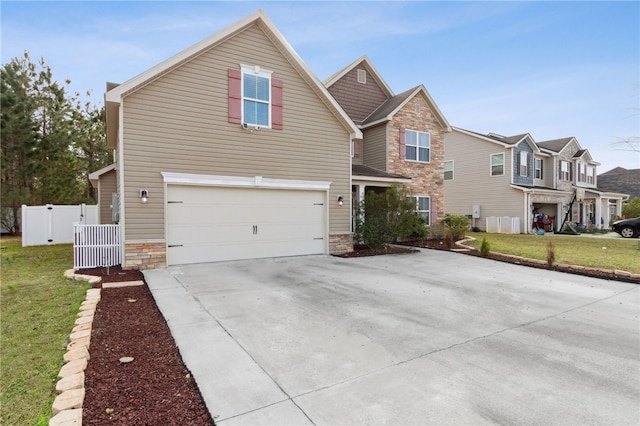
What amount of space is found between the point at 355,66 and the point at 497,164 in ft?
39.8

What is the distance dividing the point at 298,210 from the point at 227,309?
5935mm

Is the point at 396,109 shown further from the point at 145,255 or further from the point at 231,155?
the point at 145,255

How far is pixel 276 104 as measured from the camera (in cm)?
1030

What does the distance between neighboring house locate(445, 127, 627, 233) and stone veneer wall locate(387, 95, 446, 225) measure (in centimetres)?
754

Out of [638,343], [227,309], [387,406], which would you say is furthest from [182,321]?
[638,343]

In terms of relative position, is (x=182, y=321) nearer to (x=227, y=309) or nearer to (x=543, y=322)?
(x=227, y=309)

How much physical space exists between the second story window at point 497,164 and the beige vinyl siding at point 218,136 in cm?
1495

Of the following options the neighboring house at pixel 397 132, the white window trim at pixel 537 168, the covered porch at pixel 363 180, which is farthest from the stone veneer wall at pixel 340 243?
the white window trim at pixel 537 168

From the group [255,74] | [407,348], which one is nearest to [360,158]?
[255,74]

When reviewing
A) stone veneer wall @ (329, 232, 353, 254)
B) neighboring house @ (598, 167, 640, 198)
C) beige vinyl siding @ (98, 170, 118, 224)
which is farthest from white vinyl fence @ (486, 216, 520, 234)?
neighboring house @ (598, 167, 640, 198)

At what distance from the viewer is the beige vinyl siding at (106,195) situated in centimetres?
1408

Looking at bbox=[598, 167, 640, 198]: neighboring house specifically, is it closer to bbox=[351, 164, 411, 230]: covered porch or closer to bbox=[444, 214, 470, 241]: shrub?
bbox=[444, 214, 470, 241]: shrub

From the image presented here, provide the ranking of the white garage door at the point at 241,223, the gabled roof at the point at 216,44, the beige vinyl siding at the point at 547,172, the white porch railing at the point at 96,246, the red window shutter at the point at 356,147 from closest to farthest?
the gabled roof at the point at 216,44
the white porch railing at the point at 96,246
the white garage door at the point at 241,223
the red window shutter at the point at 356,147
the beige vinyl siding at the point at 547,172

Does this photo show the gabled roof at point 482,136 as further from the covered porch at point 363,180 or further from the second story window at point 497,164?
the covered porch at point 363,180
